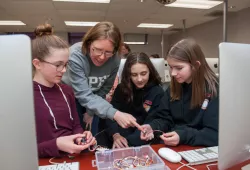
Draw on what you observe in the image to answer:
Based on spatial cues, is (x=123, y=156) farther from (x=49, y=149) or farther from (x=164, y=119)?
(x=164, y=119)

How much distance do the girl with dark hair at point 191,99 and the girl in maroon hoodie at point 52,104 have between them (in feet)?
1.18

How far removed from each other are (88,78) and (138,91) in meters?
0.35

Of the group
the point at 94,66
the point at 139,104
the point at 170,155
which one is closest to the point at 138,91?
the point at 139,104

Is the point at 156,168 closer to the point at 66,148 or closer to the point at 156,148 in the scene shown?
the point at 156,148

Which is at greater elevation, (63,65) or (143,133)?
(63,65)

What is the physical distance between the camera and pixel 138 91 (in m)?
1.47

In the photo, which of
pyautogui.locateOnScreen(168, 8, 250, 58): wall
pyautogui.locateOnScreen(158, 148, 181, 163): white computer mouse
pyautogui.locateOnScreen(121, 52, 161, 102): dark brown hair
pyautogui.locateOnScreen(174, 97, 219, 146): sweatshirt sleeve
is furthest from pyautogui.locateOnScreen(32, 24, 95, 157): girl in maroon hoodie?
pyautogui.locateOnScreen(168, 8, 250, 58): wall

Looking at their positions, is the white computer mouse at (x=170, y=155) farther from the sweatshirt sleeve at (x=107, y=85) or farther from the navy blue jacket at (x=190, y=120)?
the sweatshirt sleeve at (x=107, y=85)

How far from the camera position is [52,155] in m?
0.82

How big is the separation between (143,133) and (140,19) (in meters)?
4.64

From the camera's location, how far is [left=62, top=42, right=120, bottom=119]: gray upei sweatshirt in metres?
1.12

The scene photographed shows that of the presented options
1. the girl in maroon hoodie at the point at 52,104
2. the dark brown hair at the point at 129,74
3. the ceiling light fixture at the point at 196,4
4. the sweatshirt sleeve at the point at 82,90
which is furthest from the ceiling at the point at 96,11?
the girl in maroon hoodie at the point at 52,104

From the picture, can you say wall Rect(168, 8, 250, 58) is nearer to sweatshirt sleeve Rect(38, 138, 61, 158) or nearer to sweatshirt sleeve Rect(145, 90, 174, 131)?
sweatshirt sleeve Rect(145, 90, 174, 131)

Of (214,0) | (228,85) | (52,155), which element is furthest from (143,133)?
(214,0)
